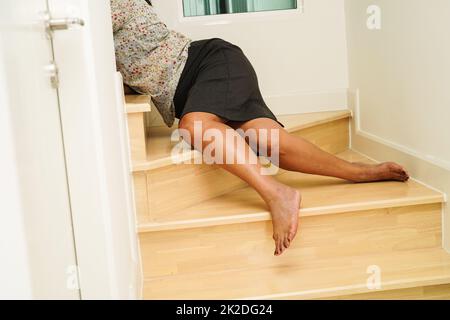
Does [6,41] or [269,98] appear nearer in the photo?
[6,41]

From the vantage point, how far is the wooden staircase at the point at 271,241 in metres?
1.68

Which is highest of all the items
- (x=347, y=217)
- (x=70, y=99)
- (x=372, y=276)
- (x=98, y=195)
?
(x=70, y=99)

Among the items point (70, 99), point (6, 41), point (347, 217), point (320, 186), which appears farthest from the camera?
point (320, 186)

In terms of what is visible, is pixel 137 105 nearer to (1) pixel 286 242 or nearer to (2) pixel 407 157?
(1) pixel 286 242

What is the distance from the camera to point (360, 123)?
257cm

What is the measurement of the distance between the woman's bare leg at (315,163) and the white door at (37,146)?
938mm

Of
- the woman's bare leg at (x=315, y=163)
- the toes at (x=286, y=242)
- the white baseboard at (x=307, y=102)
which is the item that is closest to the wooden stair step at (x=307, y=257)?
the toes at (x=286, y=242)

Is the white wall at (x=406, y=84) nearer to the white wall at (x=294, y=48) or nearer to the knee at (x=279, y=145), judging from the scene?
the white wall at (x=294, y=48)

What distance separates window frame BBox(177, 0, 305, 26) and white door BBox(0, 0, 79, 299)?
5.18 ft

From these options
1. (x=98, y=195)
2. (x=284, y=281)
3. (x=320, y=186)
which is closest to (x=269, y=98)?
(x=320, y=186)

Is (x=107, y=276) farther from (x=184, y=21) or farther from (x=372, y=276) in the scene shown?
(x=184, y=21)

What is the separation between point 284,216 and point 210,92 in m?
0.52

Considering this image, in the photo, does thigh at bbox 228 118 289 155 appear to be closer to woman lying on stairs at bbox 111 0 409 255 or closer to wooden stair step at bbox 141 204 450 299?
woman lying on stairs at bbox 111 0 409 255

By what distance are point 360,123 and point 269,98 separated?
0.44 metres
